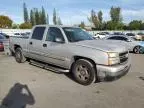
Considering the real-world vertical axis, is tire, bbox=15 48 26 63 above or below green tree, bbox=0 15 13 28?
below

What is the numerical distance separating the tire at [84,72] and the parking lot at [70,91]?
0.61 ft

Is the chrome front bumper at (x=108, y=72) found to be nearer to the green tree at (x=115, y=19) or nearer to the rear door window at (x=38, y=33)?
the rear door window at (x=38, y=33)

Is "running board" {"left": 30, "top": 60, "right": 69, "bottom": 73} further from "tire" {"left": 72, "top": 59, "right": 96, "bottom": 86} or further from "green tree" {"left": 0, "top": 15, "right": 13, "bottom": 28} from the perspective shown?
"green tree" {"left": 0, "top": 15, "right": 13, "bottom": 28}

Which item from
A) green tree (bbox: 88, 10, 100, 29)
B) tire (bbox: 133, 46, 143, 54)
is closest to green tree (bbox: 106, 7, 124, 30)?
green tree (bbox: 88, 10, 100, 29)

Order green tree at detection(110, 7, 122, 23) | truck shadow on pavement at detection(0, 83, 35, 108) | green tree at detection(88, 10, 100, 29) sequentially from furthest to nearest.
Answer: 1. green tree at detection(88, 10, 100, 29)
2. green tree at detection(110, 7, 122, 23)
3. truck shadow on pavement at detection(0, 83, 35, 108)

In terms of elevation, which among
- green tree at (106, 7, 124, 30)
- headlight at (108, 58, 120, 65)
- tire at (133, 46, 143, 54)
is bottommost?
tire at (133, 46, 143, 54)

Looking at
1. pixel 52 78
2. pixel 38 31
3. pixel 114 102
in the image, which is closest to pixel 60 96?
pixel 114 102

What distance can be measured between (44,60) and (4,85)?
2020 mm

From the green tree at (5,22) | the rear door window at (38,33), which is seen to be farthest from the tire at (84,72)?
the green tree at (5,22)

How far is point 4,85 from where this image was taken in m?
7.08

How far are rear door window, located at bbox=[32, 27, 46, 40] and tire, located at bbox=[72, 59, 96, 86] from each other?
7.54ft

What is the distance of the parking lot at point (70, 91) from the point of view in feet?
18.1

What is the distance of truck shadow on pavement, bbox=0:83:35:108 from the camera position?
17.9 ft

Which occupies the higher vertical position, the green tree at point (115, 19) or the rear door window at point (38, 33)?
the green tree at point (115, 19)
